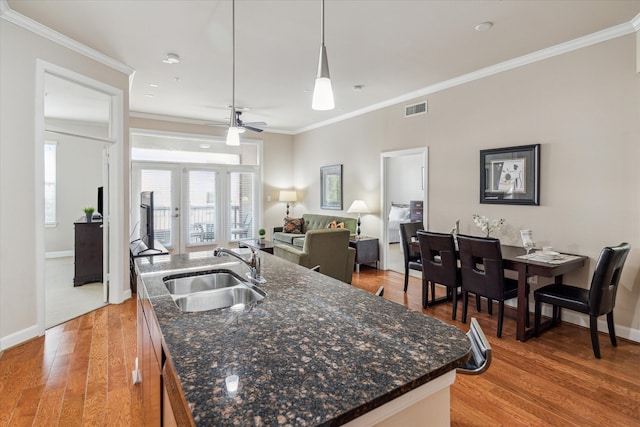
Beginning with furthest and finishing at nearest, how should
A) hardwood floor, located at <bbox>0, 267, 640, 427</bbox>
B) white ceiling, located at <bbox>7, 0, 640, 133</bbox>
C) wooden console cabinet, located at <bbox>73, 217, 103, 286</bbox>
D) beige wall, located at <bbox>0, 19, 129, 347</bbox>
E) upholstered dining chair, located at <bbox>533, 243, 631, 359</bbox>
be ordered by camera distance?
1. wooden console cabinet, located at <bbox>73, 217, 103, 286</bbox>
2. beige wall, located at <bbox>0, 19, 129, 347</bbox>
3. white ceiling, located at <bbox>7, 0, 640, 133</bbox>
4. upholstered dining chair, located at <bbox>533, 243, 631, 359</bbox>
5. hardwood floor, located at <bbox>0, 267, 640, 427</bbox>

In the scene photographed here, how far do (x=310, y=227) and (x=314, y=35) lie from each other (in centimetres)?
442

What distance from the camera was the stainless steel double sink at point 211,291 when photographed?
1706mm

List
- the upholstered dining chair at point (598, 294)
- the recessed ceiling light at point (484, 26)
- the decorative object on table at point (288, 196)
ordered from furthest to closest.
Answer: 1. the decorative object on table at point (288, 196)
2. the recessed ceiling light at point (484, 26)
3. the upholstered dining chair at point (598, 294)

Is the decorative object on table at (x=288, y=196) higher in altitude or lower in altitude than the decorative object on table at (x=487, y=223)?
higher

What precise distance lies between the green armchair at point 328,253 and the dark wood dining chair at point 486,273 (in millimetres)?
1589

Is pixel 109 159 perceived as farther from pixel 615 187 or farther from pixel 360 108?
pixel 615 187

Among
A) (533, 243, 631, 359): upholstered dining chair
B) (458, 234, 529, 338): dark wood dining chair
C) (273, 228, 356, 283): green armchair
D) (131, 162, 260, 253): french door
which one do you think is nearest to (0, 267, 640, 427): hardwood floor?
(533, 243, 631, 359): upholstered dining chair

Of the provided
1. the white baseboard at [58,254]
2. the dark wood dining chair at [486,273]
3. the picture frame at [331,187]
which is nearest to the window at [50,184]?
the white baseboard at [58,254]

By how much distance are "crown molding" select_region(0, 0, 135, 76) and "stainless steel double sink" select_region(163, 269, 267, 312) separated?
2.87 meters

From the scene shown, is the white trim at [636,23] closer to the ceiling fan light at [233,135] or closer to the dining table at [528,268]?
the dining table at [528,268]

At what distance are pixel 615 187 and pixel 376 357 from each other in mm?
3522

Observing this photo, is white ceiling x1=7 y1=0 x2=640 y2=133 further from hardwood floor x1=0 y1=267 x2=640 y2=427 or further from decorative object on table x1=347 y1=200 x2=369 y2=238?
hardwood floor x1=0 y1=267 x2=640 y2=427

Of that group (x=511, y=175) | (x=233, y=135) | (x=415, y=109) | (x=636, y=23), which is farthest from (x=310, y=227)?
(x=636, y=23)

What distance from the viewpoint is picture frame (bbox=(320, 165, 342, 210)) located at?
22.6ft
